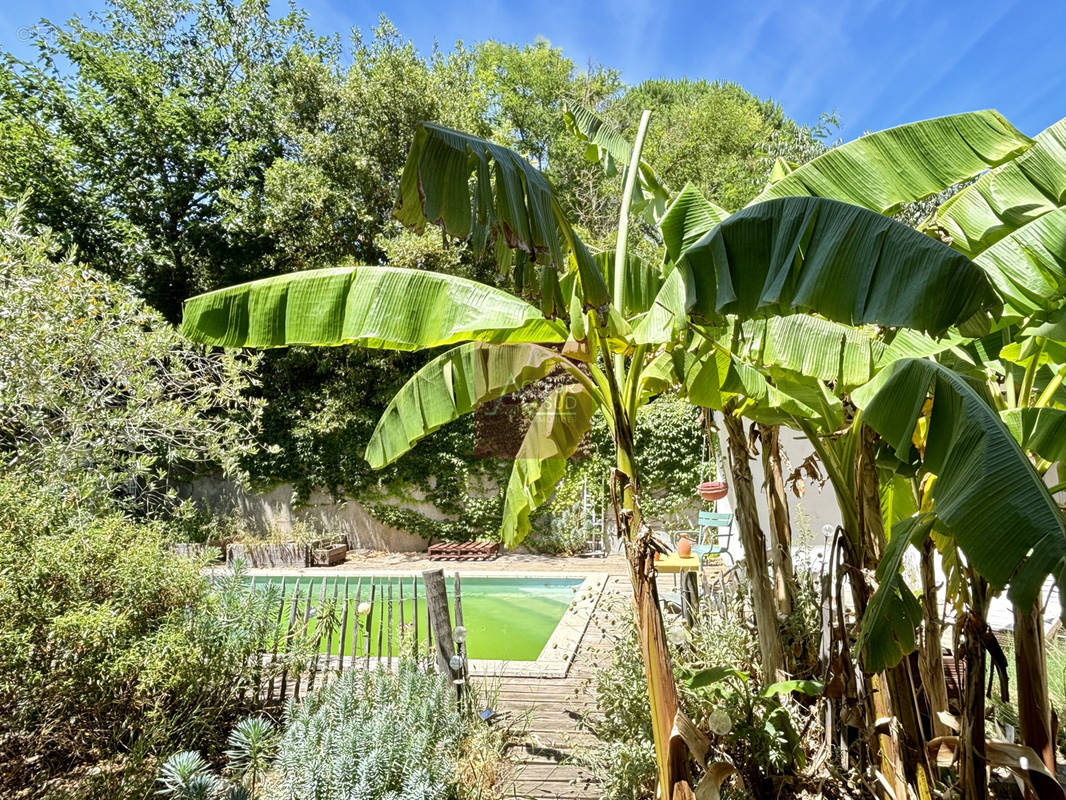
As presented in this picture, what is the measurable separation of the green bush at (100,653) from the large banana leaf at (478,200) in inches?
123

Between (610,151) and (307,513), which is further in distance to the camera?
(307,513)

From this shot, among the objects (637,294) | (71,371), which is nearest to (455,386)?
(637,294)

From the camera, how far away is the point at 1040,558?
5.53ft

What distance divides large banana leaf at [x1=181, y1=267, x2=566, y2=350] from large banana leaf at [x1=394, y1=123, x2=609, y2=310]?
503 mm

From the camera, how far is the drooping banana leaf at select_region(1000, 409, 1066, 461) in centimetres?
253

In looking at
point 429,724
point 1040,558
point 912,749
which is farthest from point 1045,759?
point 429,724

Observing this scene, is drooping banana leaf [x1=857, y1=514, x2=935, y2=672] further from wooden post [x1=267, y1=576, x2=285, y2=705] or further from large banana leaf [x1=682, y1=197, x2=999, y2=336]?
wooden post [x1=267, y1=576, x2=285, y2=705]

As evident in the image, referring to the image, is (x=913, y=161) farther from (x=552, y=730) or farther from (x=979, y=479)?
(x=552, y=730)

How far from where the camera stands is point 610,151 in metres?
4.29

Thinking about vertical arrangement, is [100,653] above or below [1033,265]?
below

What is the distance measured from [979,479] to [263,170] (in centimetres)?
1659

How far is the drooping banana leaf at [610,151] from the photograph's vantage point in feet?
13.9

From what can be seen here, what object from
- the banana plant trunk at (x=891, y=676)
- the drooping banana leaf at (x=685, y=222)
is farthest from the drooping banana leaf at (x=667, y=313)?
the banana plant trunk at (x=891, y=676)

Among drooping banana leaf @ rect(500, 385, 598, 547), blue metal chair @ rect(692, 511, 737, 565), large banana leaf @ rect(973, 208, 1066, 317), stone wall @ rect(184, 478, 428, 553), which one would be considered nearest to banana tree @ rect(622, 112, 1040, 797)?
large banana leaf @ rect(973, 208, 1066, 317)
